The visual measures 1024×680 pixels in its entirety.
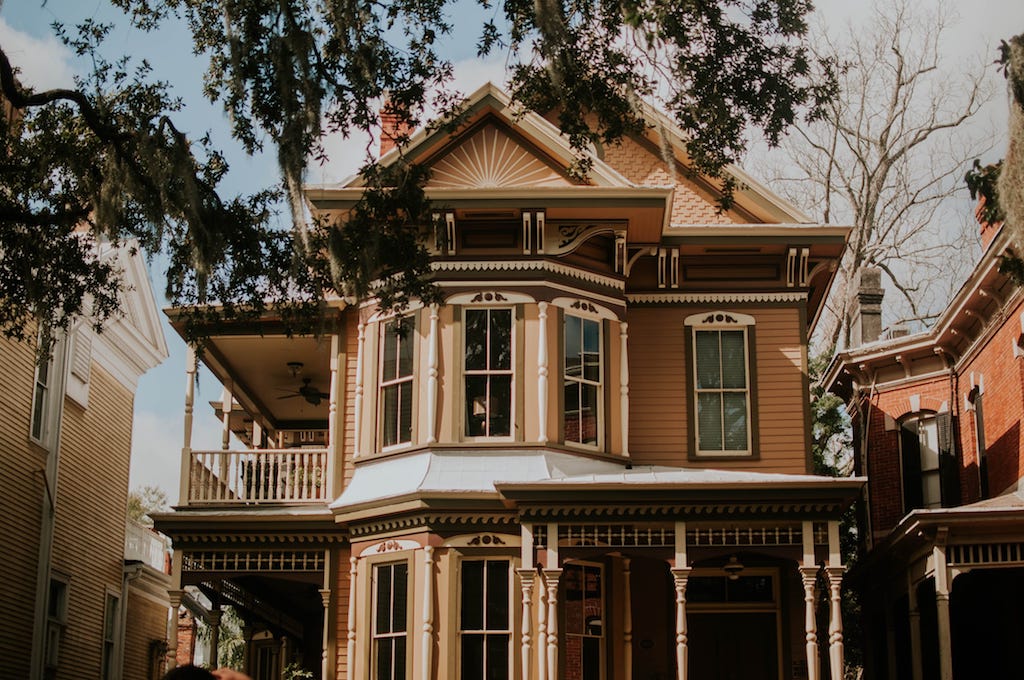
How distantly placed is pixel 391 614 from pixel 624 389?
440 centimetres

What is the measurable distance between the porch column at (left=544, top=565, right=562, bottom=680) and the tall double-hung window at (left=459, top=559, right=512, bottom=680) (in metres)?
1.08

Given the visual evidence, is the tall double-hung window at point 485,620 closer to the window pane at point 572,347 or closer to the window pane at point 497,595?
the window pane at point 497,595

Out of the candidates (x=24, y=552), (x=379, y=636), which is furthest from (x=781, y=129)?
(x=24, y=552)

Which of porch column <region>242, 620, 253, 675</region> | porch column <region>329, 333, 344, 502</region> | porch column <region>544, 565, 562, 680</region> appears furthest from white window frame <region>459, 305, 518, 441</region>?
porch column <region>242, 620, 253, 675</region>

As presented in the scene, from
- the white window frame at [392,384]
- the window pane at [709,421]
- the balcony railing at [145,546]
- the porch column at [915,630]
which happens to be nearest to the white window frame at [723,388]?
the window pane at [709,421]

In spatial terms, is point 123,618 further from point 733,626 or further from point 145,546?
point 733,626

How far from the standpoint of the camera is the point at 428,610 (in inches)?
712

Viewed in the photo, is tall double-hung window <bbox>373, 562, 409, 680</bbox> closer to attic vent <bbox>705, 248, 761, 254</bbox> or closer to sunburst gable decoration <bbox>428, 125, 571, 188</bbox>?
sunburst gable decoration <bbox>428, 125, 571, 188</bbox>

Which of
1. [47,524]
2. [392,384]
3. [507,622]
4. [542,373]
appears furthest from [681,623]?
[47,524]

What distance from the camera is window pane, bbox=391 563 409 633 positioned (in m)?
18.6

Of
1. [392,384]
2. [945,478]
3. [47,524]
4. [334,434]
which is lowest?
[47,524]

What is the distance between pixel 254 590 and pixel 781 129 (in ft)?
42.4

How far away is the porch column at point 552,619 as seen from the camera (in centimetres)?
1702

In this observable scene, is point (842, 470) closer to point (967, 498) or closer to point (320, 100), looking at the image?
point (967, 498)
